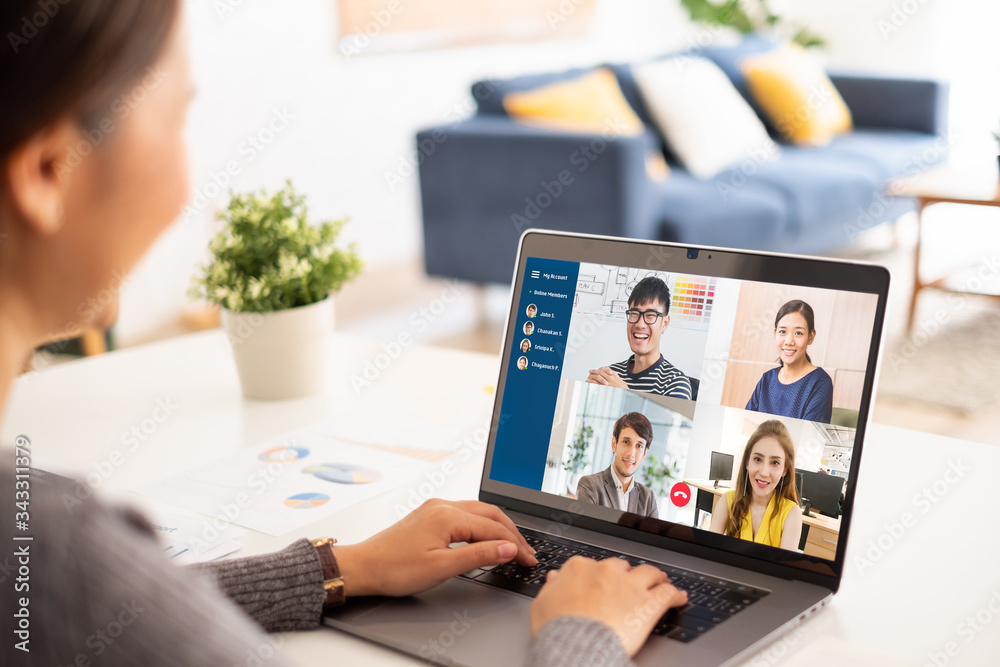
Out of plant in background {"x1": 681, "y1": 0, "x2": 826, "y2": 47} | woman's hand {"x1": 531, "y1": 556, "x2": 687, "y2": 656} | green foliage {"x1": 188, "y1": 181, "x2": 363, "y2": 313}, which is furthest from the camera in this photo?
plant in background {"x1": 681, "y1": 0, "x2": 826, "y2": 47}

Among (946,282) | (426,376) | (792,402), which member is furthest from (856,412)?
(946,282)

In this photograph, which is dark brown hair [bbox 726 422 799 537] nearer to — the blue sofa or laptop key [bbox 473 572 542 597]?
laptop key [bbox 473 572 542 597]

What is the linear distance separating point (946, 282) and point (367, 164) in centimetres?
243

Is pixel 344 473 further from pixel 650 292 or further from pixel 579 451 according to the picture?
pixel 650 292

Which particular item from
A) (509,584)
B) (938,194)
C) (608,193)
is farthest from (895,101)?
(509,584)

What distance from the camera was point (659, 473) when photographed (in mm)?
869

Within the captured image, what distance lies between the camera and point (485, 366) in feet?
4.80

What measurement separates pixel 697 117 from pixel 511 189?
1.05 m

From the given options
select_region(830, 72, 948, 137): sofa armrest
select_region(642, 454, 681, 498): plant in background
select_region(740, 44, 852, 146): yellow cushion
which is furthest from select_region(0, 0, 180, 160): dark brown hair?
select_region(830, 72, 948, 137): sofa armrest

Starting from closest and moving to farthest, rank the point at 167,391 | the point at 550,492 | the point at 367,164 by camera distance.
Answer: the point at 550,492 < the point at 167,391 < the point at 367,164

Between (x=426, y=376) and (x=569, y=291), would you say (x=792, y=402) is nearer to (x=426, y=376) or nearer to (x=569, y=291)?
(x=569, y=291)

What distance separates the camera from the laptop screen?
809mm

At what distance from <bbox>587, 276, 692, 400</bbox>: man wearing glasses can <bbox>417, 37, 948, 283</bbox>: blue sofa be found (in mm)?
2198

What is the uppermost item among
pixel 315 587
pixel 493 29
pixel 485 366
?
pixel 493 29
